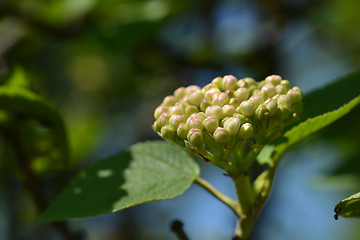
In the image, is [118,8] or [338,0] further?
[338,0]

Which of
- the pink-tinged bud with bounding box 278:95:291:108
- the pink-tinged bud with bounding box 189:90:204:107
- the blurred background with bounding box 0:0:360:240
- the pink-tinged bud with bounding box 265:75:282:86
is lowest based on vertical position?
the blurred background with bounding box 0:0:360:240

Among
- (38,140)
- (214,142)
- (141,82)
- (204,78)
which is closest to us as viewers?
(214,142)

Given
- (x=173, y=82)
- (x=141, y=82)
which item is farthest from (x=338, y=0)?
(x=141, y=82)

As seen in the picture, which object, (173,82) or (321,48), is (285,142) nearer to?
(173,82)

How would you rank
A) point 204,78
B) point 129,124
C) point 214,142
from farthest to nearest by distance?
point 129,124 < point 204,78 < point 214,142

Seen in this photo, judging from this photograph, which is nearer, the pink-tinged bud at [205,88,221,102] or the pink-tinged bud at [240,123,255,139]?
the pink-tinged bud at [240,123,255,139]

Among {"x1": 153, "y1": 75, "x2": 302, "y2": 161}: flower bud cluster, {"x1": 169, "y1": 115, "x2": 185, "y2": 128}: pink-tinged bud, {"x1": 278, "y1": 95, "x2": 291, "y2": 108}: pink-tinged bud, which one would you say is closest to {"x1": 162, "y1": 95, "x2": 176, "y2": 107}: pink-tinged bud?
{"x1": 153, "y1": 75, "x2": 302, "y2": 161}: flower bud cluster

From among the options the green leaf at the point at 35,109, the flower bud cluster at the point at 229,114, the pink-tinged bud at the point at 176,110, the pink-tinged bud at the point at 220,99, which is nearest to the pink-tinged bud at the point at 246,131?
the flower bud cluster at the point at 229,114

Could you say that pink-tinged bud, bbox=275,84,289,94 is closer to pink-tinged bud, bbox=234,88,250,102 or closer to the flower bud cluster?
the flower bud cluster
